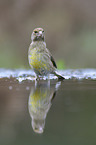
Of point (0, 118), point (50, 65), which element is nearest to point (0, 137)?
point (0, 118)

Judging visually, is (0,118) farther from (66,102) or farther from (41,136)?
(66,102)

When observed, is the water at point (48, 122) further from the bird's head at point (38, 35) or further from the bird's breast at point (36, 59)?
the bird's head at point (38, 35)

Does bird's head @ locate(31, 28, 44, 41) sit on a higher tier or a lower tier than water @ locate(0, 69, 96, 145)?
higher

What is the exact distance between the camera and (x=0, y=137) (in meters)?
1.38

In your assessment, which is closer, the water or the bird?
the water

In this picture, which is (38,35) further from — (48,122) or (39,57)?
(48,122)

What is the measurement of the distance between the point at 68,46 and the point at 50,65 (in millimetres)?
6304

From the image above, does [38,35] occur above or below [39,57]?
above

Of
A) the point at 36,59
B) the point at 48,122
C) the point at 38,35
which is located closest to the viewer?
the point at 48,122

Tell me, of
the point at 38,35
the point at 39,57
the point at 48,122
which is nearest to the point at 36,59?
the point at 39,57

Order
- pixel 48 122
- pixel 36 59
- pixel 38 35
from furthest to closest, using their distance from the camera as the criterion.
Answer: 1. pixel 38 35
2. pixel 36 59
3. pixel 48 122

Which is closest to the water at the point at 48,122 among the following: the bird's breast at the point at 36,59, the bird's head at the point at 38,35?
the bird's breast at the point at 36,59

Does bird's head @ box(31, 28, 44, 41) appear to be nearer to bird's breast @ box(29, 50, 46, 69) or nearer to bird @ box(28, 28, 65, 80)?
bird @ box(28, 28, 65, 80)

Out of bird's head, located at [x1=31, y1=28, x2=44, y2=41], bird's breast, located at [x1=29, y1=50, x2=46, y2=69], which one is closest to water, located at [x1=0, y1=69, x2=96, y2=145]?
bird's breast, located at [x1=29, y1=50, x2=46, y2=69]
